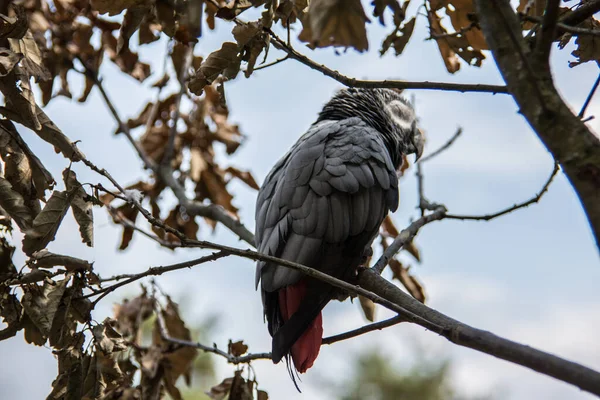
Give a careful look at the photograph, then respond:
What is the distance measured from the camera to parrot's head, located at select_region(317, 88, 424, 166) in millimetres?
3635

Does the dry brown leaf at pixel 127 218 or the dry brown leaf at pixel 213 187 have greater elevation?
the dry brown leaf at pixel 213 187

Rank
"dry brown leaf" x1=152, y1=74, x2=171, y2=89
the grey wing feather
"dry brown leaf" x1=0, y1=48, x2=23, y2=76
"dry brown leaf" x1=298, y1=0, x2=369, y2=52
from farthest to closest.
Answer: "dry brown leaf" x1=152, y1=74, x2=171, y2=89
the grey wing feather
"dry brown leaf" x1=0, y1=48, x2=23, y2=76
"dry brown leaf" x1=298, y1=0, x2=369, y2=52

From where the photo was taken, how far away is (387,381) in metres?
12.7

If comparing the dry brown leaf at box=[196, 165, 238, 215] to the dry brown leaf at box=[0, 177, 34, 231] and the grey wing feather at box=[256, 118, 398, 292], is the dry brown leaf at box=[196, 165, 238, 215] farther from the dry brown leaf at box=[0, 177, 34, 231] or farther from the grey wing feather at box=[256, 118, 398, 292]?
the dry brown leaf at box=[0, 177, 34, 231]

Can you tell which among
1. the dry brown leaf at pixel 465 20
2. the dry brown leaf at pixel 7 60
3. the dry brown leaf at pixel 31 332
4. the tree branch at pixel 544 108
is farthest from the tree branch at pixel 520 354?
the dry brown leaf at pixel 7 60

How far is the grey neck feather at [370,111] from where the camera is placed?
11.9 feet

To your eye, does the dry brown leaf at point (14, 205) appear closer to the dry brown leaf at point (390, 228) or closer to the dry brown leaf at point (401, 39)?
the dry brown leaf at point (401, 39)

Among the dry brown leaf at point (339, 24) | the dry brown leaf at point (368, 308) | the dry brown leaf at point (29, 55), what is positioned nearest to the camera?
the dry brown leaf at point (339, 24)

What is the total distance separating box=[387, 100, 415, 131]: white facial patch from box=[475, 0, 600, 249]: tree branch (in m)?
2.54

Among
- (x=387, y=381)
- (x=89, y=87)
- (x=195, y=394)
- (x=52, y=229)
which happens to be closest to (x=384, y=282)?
(x=52, y=229)

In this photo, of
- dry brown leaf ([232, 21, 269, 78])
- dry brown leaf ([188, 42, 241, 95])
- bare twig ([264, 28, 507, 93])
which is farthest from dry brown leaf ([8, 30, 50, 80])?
bare twig ([264, 28, 507, 93])

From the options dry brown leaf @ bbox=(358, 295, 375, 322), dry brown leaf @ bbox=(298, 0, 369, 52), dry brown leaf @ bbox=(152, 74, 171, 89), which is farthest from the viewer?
dry brown leaf @ bbox=(152, 74, 171, 89)

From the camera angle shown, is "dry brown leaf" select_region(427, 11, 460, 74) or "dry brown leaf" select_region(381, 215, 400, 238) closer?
"dry brown leaf" select_region(427, 11, 460, 74)

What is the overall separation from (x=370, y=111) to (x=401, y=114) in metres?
0.25
